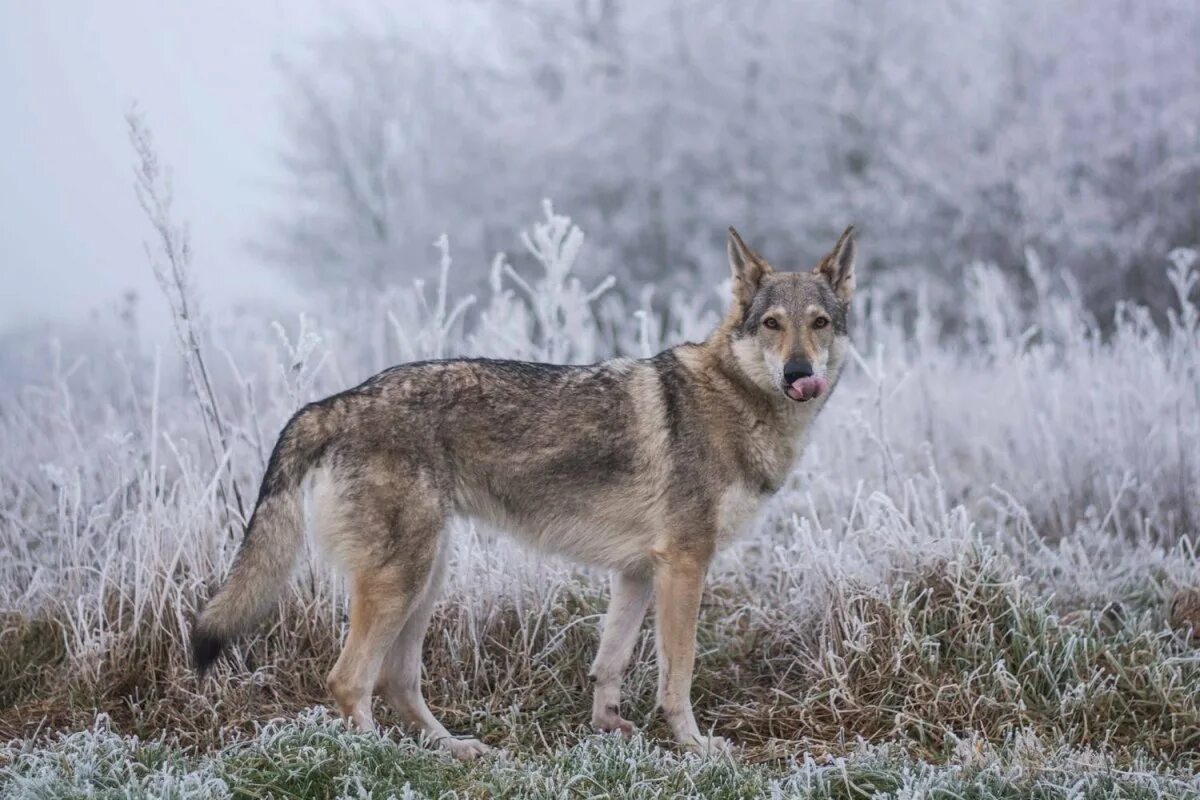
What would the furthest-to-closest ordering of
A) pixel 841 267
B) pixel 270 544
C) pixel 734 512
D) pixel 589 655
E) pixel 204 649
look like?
1. pixel 589 655
2. pixel 841 267
3. pixel 734 512
4. pixel 270 544
5. pixel 204 649

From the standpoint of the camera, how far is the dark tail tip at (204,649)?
149 inches

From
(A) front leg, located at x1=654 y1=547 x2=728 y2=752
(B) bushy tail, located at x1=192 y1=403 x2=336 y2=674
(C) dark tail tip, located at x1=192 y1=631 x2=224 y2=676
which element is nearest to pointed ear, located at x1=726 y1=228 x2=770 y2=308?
(A) front leg, located at x1=654 y1=547 x2=728 y2=752

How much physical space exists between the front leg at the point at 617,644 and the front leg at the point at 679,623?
0.26 m

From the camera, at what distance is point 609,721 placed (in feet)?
14.8

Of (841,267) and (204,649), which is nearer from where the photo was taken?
(204,649)

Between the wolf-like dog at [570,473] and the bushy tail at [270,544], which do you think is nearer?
the bushy tail at [270,544]

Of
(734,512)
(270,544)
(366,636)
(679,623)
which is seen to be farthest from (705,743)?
(270,544)

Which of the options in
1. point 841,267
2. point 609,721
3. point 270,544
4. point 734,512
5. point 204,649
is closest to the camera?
point 204,649

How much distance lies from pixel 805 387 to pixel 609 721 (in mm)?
1409

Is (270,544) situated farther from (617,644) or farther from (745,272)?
(745,272)

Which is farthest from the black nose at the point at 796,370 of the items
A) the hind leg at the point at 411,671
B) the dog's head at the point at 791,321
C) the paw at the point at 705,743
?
the hind leg at the point at 411,671

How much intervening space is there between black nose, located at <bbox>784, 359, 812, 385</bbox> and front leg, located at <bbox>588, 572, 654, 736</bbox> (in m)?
0.92

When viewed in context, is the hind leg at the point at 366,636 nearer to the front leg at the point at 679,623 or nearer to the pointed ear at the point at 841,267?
the front leg at the point at 679,623

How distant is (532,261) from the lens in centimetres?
1585
